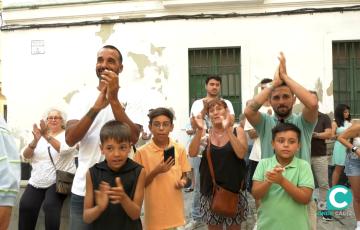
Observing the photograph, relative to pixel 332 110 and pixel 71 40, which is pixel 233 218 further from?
pixel 71 40

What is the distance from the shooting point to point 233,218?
3992mm

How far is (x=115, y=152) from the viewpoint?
9.09 ft

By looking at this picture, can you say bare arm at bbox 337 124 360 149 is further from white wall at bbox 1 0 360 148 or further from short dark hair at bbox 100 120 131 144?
white wall at bbox 1 0 360 148

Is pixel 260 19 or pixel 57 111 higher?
pixel 260 19

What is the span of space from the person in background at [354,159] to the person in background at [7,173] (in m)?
4.14

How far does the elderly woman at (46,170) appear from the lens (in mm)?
4422

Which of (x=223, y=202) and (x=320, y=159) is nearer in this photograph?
(x=223, y=202)

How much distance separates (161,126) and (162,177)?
1.43ft

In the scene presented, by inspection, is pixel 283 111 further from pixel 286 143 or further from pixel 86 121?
pixel 86 121

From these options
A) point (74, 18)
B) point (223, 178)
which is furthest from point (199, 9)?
point (223, 178)

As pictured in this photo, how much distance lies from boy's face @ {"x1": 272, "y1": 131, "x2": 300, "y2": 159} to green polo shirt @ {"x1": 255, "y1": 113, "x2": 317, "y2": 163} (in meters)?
0.25

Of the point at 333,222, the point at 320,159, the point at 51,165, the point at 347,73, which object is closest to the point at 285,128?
the point at 320,159

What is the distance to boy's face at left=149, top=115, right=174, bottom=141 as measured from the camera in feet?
11.6

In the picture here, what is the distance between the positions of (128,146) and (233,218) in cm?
164
